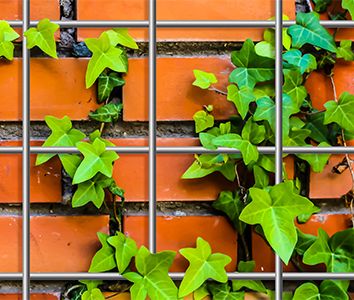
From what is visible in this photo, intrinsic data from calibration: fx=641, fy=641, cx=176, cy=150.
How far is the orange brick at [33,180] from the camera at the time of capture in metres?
1.10

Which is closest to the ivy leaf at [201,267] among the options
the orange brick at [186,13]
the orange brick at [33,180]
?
the orange brick at [33,180]

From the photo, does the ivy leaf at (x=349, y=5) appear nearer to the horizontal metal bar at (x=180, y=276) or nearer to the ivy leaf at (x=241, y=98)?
the ivy leaf at (x=241, y=98)

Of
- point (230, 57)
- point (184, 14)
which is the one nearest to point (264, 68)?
point (230, 57)

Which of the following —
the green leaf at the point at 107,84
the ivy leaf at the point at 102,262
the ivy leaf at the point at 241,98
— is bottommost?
the ivy leaf at the point at 102,262

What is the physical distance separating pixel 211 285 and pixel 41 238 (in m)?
0.30

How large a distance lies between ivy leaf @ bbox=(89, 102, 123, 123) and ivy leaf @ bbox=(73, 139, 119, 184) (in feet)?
0.15

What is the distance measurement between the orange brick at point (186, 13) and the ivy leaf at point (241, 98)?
0.10 meters

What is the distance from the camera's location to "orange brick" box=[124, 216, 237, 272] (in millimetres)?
1104

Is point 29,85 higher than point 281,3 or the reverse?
the reverse

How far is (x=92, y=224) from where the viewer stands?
1103 millimetres

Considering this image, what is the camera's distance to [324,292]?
3.56ft

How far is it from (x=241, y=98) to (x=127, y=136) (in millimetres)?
208

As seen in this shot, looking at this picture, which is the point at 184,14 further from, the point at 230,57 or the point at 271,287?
the point at 271,287

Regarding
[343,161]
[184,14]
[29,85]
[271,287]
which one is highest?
[184,14]
